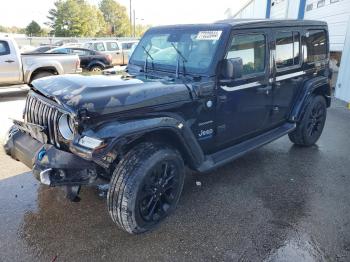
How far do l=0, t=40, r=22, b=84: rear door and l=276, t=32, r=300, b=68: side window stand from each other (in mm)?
7745

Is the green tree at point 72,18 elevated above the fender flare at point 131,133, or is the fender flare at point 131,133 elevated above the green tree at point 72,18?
the green tree at point 72,18

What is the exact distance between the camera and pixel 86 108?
2482mm

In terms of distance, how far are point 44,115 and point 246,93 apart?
217 cm

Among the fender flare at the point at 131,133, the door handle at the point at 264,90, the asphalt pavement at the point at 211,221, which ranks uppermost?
the door handle at the point at 264,90

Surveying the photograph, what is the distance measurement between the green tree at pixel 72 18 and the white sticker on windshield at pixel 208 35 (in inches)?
2092

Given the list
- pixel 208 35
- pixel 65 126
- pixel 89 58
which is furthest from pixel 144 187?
pixel 89 58

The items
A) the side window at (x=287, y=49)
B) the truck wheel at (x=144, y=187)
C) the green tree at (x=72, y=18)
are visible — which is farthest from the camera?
the green tree at (x=72, y=18)

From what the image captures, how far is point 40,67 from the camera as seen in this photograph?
962 cm

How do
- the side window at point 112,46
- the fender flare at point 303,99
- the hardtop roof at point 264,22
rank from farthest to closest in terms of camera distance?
the side window at point 112,46 < the fender flare at point 303,99 < the hardtop roof at point 264,22

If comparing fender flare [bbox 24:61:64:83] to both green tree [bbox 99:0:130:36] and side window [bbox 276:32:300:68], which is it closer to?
side window [bbox 276:32:300:68]

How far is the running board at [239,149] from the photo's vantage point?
3389 mm

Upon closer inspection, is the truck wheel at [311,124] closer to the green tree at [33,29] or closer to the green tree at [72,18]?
the green tree at [72,18]

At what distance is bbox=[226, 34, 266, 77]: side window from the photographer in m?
3.53

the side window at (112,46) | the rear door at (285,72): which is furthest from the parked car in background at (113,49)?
the rear door at (285,72)
